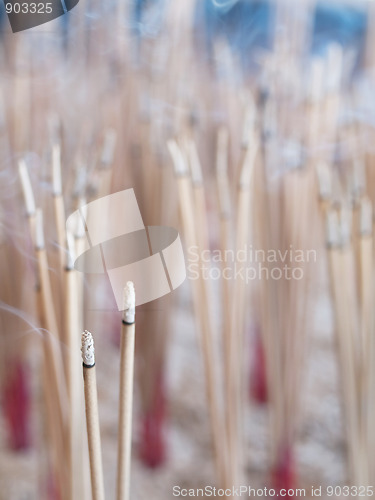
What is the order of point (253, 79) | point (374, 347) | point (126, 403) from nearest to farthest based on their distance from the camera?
point (126, 403) < point (374, 347) < point (253, 79)

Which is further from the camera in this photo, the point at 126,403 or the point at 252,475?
the point at 252,475

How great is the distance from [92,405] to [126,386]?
0.7 inches

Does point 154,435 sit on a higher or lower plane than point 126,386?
lower

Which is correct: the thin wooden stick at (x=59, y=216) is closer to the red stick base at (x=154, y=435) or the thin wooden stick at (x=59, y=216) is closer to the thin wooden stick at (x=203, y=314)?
the thin wooden stick at (x=203, y=314)

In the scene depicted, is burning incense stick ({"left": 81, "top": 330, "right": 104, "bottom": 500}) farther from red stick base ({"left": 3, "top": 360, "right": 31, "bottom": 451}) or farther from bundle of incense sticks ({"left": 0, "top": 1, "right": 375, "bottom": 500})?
red stick base ({"left": 3, "top": 360, "right": 31, "bottom": 451})

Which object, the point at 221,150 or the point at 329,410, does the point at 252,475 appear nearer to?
the point at 329,410

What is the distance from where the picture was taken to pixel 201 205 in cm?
36

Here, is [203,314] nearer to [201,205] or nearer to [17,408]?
[201,205]

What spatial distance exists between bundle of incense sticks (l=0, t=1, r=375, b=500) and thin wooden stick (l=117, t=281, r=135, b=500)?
0.06 metres

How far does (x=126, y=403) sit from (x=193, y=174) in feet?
0.60

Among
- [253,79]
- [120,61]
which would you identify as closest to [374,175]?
[253,79]

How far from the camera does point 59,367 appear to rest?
12.1 inches

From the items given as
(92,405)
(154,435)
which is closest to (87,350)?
(92,405)

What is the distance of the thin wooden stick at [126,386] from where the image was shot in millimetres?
209
